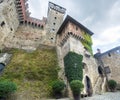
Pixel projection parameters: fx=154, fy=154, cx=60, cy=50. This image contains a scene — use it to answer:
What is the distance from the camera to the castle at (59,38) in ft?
83.1

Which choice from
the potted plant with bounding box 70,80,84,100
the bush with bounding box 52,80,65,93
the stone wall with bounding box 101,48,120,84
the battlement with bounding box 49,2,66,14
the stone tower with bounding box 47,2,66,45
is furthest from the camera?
the battlement with bounding box 49,2,66,14

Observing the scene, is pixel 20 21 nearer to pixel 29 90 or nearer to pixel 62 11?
pixel 62 11

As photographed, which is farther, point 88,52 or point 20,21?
point 20,21

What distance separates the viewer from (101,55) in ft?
102

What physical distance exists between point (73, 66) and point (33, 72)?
19.1 ft

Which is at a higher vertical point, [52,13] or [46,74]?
[52,13]

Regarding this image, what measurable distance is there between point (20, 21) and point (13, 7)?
13.4 ft

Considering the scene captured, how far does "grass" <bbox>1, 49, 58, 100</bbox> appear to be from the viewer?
19688 mm

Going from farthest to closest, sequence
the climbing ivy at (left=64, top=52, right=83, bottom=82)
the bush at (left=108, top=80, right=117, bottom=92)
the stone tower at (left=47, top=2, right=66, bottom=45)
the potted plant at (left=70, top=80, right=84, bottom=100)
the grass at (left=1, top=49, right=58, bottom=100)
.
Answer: the stone tower at (left=47, top=2, right=66, bottom=45), the bush at (left=108, top=80, right=117, bottom=92), the climbing ivy at (left=64, top=52, right=83, bottom=82), the grass at (left=1, top=49, right=58, bottom=100), the potted plant at (left=70, top=80, right=84, bottom=100)

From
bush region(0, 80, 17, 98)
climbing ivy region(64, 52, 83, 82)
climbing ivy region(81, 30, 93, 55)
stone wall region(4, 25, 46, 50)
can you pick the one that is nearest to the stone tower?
stone wall region(4, 25, 46, 50)

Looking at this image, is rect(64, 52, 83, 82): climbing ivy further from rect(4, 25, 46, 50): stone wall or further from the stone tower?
the stone tower

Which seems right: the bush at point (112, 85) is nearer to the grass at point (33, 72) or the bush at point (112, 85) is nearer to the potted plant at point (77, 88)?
the grass at point (33, 72)

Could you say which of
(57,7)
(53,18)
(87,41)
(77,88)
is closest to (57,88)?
(77,88)

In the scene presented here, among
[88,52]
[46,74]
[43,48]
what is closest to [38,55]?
[43,48]
